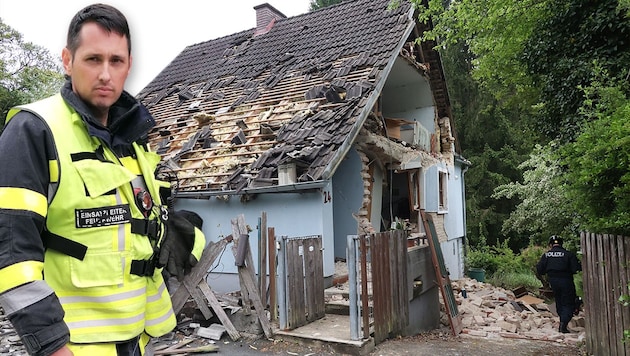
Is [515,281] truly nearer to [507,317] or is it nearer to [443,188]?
[443,188]

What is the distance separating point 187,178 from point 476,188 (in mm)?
19046

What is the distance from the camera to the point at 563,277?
8.91 metres

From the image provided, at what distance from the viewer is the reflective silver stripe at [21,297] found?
1363mm

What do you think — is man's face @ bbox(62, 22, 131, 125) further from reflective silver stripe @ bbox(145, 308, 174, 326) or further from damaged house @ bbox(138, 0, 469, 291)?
damaged house @ bbox(138, 0, 469, 291)

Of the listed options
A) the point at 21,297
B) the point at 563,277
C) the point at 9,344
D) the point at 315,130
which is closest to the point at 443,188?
the point at 563,277

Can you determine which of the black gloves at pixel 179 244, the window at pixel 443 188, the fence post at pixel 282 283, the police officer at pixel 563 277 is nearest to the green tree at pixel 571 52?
the police officer at pixel 563 277

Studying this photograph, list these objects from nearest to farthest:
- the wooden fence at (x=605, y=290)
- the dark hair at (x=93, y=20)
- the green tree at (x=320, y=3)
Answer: the dark hair at (x=93, y=20)
the wooden fence at (x=605, y=290)
the green tree at (x=320, y=3)

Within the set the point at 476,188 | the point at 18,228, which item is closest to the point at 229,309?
the point at 18,228

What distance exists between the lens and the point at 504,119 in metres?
24.4

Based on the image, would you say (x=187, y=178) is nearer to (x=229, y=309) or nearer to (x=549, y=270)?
(x=229, y=309)

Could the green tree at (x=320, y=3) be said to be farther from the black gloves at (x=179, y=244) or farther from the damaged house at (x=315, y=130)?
the black gloves at (x=179, y=244)

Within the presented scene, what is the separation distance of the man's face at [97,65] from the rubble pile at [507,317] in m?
8.17

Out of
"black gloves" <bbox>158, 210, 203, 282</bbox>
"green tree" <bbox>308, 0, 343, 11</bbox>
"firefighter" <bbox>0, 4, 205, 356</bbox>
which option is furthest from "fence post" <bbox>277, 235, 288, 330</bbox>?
"green tree" <bbox>308, 0, 343, 11</bbox>

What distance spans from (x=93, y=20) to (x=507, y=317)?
10790 mm
